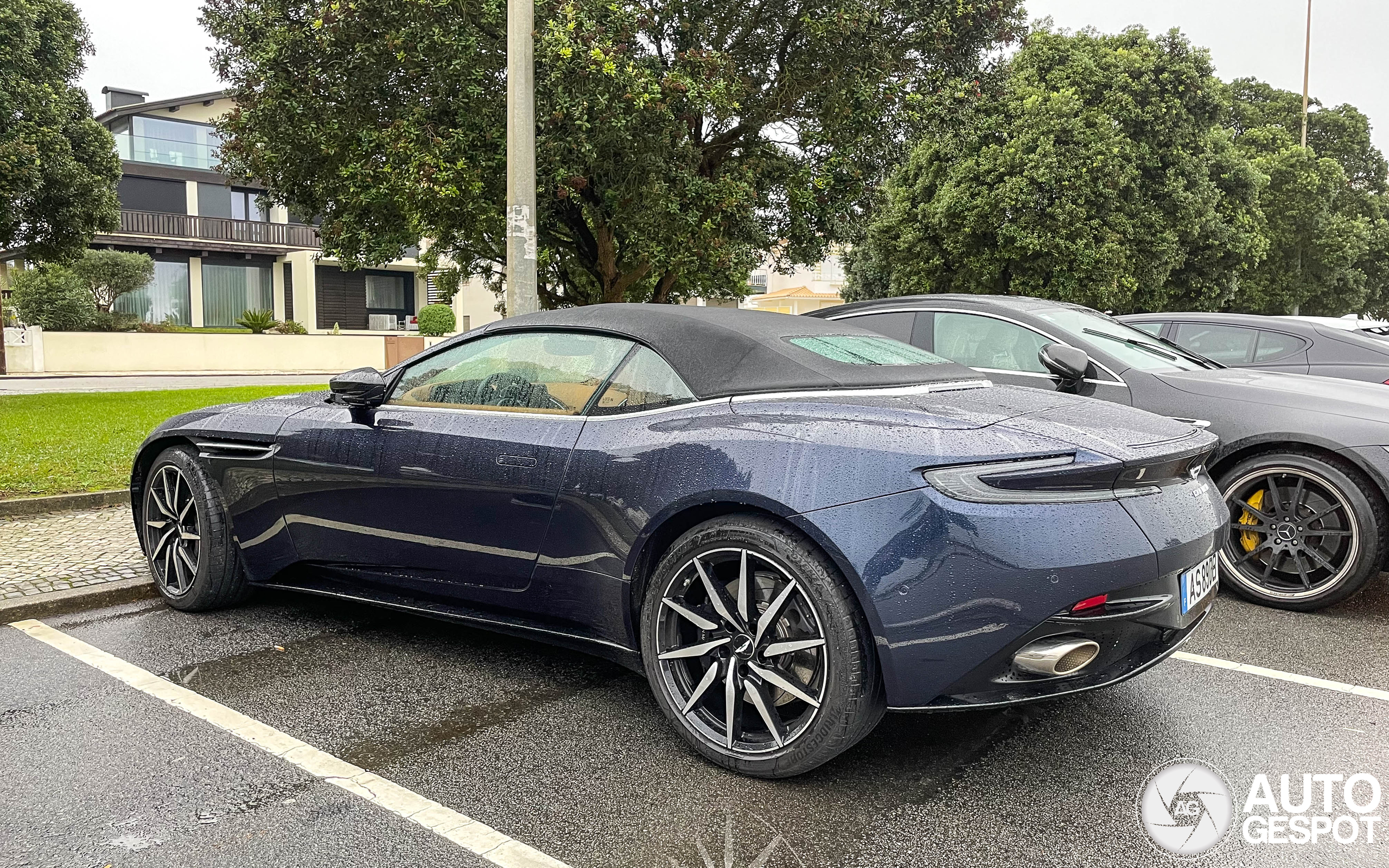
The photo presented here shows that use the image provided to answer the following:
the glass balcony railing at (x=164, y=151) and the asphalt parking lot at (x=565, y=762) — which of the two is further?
the glass balcony railing at (x=164, y=151)

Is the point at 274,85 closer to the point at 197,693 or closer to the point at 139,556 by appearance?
the point at 139,556

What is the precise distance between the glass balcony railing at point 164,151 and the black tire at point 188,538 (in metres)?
37.3

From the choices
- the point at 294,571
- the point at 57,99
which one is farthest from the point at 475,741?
the point at 57,99

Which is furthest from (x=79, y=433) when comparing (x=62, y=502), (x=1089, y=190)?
(x=1089, y=190)

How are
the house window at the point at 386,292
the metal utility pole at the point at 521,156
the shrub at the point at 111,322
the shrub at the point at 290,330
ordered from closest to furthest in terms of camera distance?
the metal utility pole at the point at 521,156 < the shrub at the point at 111,322 < the shrub at the point at 290,330 < the house window at the point at 386,292

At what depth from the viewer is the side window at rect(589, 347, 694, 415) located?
332 centimetres

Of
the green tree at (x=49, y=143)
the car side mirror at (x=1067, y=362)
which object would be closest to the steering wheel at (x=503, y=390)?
the car side mirror at (x=1067, y=362)

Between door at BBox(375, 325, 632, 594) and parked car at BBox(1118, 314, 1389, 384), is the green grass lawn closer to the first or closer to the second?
door at BBox(375, 325, 632, 594)

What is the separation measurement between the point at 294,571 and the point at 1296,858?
12.1 feet

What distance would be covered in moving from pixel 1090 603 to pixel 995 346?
359 centimetres

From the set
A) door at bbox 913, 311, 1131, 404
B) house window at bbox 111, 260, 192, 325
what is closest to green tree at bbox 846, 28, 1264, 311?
door at bbox 913, 311, 1131, 404

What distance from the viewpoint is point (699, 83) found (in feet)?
36.7

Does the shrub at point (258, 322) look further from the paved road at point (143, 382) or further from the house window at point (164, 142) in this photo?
the house window at point (164, 142)

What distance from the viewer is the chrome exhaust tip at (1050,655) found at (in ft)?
8.81
